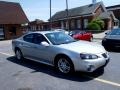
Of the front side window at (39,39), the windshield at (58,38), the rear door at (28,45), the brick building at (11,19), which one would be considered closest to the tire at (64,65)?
the windshield at (58,38)

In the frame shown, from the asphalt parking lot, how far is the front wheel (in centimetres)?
18

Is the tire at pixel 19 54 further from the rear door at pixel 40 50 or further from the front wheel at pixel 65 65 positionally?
the front wheel at pixel 65 65

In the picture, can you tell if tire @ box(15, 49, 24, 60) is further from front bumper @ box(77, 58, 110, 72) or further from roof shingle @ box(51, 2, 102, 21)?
roof shingle @ box(51, 2, 102, 21)

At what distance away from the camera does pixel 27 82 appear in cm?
706

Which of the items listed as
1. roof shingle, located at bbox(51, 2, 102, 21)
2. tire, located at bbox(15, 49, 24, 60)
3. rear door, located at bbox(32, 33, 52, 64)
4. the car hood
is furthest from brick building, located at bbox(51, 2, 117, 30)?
the car hood

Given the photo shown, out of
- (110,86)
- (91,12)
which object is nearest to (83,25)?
(91,12)

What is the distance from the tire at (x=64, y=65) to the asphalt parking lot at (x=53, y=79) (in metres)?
0.18

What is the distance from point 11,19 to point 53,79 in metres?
27.5

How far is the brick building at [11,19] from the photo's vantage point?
32.8m

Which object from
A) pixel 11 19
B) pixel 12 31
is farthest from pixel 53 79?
pixel 12 31

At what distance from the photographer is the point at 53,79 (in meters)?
7.31

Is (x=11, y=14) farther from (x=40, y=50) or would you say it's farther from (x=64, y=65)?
(x=64, y=65)

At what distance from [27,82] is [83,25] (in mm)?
43703

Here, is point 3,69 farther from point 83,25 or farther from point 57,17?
point 57,17
